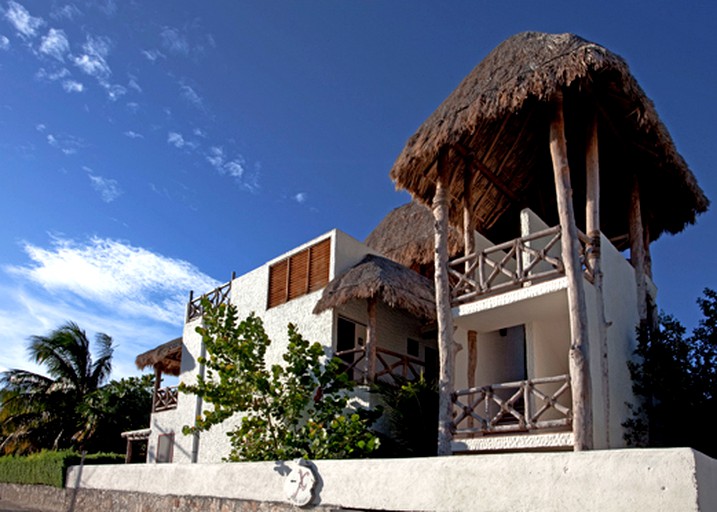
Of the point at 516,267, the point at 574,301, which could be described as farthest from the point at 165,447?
the point at 574,301

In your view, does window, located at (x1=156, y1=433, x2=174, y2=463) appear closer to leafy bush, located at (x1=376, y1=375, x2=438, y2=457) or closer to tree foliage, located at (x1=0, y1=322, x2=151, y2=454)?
tree foliage, located at (x1=0, y1=322, x2=151, y2=454)

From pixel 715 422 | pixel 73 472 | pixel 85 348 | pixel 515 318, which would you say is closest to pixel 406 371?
pixel 515 318

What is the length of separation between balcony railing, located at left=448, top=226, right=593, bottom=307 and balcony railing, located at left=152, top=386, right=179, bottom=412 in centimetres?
961

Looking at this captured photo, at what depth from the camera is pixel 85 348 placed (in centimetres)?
2320

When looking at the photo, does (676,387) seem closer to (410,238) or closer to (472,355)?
(472,355)

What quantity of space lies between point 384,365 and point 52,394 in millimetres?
14870

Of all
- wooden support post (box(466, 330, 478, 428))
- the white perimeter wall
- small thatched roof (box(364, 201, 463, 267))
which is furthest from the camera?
small thatched roof (box(364, 201, 463, 267))

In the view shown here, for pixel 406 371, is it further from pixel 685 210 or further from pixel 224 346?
pixel 685 210

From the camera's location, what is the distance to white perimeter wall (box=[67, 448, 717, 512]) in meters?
4.73

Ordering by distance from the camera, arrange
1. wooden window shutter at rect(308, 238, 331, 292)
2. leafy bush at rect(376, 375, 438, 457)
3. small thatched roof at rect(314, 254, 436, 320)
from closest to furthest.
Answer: leafy bush at rect(376, 375, 438, 457)
small thatched roof at rect(314, 254, 436, 320)
wooden window shutter at rect(308, 238, 331, 292)

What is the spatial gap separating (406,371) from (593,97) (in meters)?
6.22

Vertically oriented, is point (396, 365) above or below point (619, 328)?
below

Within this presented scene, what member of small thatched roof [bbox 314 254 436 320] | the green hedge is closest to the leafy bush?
small thatched roof [bbox 314 254 436 320]

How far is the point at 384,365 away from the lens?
1252 centimetres
